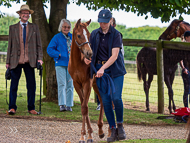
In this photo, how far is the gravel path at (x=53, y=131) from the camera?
5090 millimetres

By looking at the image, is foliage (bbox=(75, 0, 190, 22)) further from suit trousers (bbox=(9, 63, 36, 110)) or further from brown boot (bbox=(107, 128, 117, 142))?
brown boot (bbox=(107, 128, 117, 142))

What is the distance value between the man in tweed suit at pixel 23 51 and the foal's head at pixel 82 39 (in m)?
2.30

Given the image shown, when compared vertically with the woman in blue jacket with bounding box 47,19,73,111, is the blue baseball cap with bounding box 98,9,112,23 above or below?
above

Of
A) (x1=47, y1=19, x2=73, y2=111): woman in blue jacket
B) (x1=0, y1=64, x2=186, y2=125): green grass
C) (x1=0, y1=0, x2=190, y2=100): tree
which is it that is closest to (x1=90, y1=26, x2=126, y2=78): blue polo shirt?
(x1=0, y1=64, x2=186, y2=125): green grass

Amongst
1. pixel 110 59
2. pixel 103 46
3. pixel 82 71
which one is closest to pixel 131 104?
pixel 82 71

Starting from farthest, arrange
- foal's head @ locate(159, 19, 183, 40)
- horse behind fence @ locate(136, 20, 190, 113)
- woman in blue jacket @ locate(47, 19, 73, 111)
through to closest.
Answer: foal's head @ locate(159, 19, 183, 40)
horse behind fence @ locate(136, 20, 190, 113)
woman in blue jacket @ locate(47, 19, 73, 111)

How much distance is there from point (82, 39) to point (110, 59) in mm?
633

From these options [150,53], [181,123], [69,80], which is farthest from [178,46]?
[69,80]

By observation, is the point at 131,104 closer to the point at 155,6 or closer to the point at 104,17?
the point at 155,6

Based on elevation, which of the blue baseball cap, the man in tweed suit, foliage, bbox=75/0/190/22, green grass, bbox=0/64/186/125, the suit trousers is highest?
foliage, bbox=75/0/190/22

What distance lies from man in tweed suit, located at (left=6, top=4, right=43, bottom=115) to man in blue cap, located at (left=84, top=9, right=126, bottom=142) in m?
2.64

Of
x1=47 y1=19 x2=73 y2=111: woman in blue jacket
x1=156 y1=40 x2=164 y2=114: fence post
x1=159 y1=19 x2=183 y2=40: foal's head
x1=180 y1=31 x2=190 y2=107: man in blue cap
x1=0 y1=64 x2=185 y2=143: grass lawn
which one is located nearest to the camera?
x1=0 y1=64 x2=185 y2=143: grass lawn

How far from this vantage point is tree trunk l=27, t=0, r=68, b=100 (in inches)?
362

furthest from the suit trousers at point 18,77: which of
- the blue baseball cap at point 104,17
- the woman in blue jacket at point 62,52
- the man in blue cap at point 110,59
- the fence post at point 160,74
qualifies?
the fence post at point 160,74
